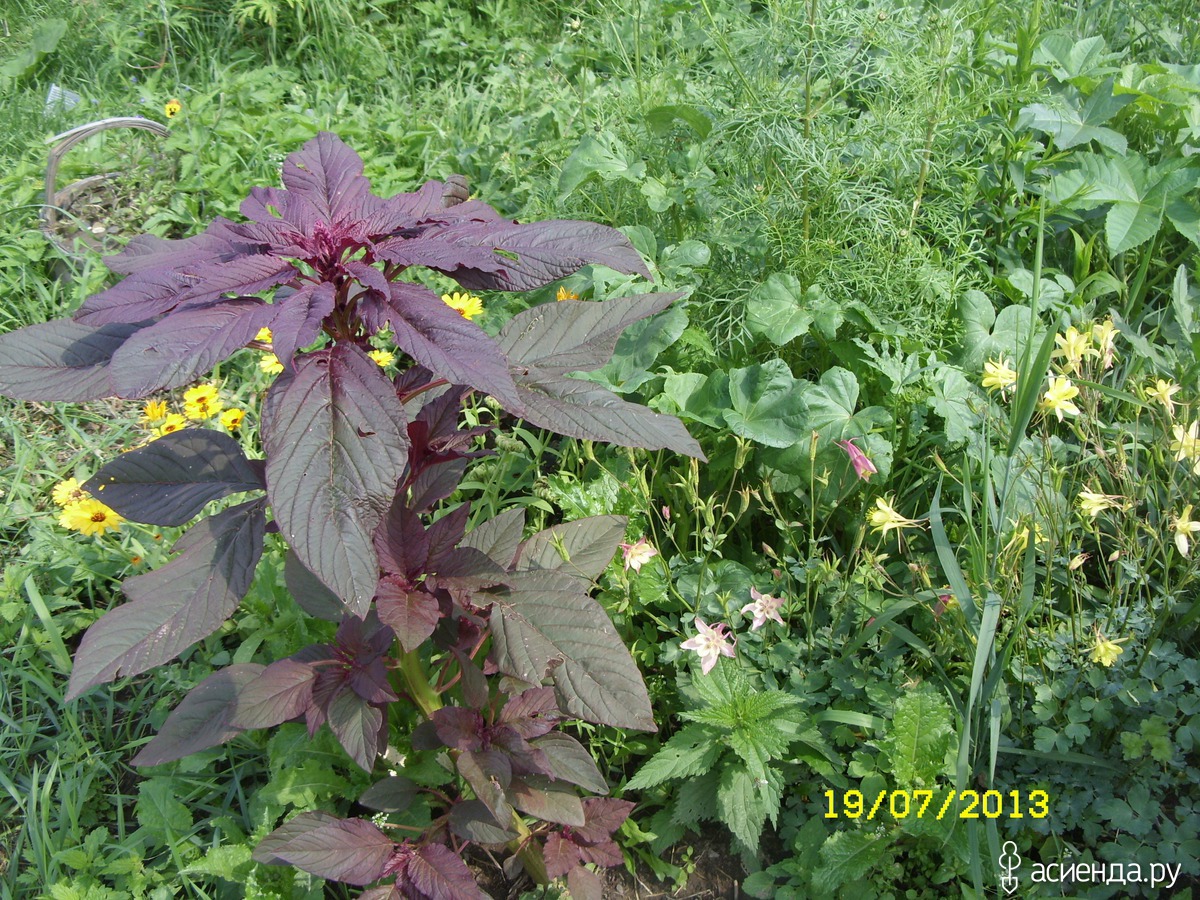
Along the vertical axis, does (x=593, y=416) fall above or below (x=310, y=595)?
above

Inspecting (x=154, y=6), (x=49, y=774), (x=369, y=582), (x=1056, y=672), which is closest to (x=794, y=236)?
(x=1056, y=672)

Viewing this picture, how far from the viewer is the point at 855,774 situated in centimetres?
172

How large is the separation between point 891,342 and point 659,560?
0.87 m

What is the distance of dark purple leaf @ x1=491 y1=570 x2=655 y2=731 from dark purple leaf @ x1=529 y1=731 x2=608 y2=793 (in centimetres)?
14

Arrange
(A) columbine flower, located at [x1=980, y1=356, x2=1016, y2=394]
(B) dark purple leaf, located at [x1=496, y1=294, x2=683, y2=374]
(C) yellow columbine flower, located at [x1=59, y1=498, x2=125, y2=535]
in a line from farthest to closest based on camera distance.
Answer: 1. (C) yellow columbine flower, located at [x1=59, y1=498, x2=125, y2=535]
2. (A) columbine flower, located at [x1=980, y1=356, x2=1016, y2=394]
3. (B) dark purple leaf, located at [x1=496, y1=294, x2=683, y2=374]

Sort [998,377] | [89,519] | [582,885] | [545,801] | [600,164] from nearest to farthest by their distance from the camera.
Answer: [545,801], [582,885], [998,377], [89,519], [600,164]

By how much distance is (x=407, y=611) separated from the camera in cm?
134

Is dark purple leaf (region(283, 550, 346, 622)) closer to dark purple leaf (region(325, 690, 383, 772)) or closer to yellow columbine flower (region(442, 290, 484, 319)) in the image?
dark purple leaf (region(325, 690, 383, 772))

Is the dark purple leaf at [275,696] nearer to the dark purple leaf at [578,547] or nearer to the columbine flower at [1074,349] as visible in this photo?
the dark purple leaf at [578,547]

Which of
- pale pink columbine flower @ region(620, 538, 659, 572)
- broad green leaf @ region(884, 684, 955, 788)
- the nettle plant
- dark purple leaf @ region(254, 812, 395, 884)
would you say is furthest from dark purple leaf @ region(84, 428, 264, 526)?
broad green leaf @ region(884, 684, 955, 788)

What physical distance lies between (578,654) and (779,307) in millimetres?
1164

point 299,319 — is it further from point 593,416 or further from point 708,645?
point 708,645

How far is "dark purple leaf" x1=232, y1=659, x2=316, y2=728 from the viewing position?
55.9 inches
